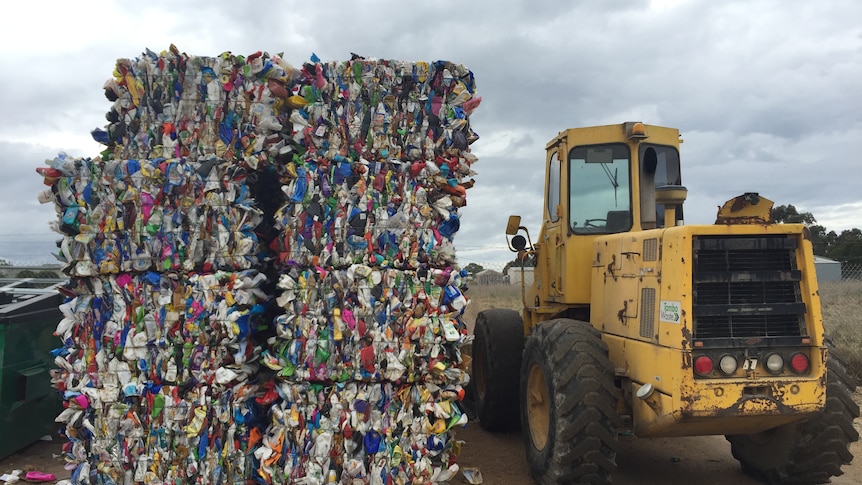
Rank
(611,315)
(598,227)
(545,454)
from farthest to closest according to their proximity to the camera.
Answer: (598,227)
(611,315)
(545,454)

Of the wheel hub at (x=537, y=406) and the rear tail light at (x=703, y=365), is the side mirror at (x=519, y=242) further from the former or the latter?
the rear tail light at (x=703, y=365)

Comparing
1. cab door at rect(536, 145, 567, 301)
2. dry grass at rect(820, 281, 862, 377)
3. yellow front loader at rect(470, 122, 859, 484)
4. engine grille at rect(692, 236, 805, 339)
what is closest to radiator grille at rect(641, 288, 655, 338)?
yellow front loader at rect(470, 122, 859, 484)

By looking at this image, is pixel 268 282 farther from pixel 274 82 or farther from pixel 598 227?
pixel 598 227

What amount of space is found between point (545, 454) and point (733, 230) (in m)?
2.14

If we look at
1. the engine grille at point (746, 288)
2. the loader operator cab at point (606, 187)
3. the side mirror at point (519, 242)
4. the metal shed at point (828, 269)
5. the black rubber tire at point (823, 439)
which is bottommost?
the black rubber tire at point (823, 439)

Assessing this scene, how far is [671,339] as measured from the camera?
4.14 metres

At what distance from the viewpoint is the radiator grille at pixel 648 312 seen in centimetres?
441

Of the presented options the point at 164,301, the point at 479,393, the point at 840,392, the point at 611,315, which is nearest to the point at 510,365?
the point at 479,393

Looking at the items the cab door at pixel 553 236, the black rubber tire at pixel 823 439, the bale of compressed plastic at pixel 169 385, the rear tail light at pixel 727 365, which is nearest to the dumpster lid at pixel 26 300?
the bale of compressed plastic at pixel 169 385

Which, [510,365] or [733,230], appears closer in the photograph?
[733,230]

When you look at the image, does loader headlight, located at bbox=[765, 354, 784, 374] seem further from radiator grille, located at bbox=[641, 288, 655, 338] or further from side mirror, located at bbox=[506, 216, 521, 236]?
side mirror, located at bbox=[506, 216, 521, 236]

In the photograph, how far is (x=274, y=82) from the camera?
420 centimetres

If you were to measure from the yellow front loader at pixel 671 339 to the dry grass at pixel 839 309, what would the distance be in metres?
1.17

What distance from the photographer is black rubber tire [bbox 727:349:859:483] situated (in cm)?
455
